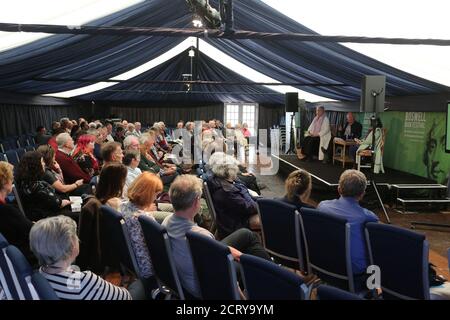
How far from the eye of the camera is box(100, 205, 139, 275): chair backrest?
2679 mm

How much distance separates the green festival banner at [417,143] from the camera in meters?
7.49

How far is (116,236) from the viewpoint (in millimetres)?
2824

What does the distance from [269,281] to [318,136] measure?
9.60 m

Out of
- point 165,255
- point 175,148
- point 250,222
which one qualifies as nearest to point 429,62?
point 250,222

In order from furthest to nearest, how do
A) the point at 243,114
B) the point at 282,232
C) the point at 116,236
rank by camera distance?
the point at 243,114
the point at 282,232
the point at 116,236

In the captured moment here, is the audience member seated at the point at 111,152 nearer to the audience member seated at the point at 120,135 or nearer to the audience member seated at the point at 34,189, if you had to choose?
the audience member seated at the point at 34,189

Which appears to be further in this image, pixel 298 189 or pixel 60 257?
pixel 298 189

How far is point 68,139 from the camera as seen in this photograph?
5.07 meters

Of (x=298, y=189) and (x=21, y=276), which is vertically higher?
(x=298, y=189)

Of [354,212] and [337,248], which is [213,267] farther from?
[354,212]

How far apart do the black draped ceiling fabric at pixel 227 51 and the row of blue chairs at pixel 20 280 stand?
3.72 metres

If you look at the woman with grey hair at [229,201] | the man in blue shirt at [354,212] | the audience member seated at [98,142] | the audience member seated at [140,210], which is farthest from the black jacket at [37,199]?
the audience member seated at [98,142]

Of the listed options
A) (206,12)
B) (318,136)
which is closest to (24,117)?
(318,136)

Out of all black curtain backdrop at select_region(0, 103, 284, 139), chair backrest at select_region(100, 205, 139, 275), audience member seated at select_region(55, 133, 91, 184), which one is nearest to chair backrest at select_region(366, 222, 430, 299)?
chair backrest at select_region(100, 205, 139, 275)
